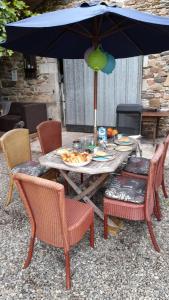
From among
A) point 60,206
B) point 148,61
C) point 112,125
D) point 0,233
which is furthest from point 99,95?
point 60,206

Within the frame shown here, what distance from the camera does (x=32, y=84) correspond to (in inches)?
249

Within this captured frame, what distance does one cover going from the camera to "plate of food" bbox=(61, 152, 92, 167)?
2160 millimetres

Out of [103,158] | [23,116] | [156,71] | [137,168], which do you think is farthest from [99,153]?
[23,116]

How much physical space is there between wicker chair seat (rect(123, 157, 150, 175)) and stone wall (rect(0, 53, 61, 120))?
3.66 m

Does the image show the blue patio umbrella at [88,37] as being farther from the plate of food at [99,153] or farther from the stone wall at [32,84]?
the stone wall at [32,84]

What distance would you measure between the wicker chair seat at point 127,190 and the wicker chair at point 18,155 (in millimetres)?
925

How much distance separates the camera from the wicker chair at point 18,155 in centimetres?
274

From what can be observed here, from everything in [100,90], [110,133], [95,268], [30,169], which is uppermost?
[100,90]

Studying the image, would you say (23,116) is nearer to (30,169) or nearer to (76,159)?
(30,169)

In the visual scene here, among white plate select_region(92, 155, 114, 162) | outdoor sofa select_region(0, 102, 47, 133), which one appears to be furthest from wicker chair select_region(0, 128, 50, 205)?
outdoor sofa select_region(0, 102, 47, 133)

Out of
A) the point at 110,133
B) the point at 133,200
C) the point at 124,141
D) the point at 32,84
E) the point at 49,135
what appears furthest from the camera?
the point at 32,84

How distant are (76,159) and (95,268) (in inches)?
36.5

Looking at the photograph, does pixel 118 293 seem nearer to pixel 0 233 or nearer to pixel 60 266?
pixel 60 266

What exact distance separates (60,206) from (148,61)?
4.40 m
